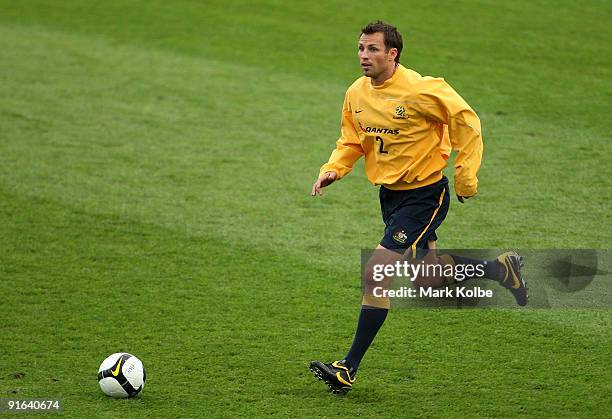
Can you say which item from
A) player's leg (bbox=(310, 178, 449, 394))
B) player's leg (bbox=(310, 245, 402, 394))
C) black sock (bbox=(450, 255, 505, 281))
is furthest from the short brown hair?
black sock (bbox=(450, 255, 505, 281))

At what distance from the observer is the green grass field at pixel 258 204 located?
6.01 metres

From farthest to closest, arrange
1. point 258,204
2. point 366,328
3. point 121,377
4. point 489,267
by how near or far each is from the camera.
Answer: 1. point 258,204
2. point 489,267
3. point 366,328
4. point 121,377

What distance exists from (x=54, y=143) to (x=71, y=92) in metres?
1.96

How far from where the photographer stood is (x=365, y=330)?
579 centimetres

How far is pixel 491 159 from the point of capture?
34.1 feet

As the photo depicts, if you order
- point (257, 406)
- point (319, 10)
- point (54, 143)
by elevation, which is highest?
point (319, 10)

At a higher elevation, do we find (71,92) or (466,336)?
Result: (71,92)

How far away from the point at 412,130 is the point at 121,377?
7.22 feet

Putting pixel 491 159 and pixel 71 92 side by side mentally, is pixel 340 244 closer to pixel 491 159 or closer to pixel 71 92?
pixel 491 159

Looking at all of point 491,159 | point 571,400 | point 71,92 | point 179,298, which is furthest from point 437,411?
point 71,92

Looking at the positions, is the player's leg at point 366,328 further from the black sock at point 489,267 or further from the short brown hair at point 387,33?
the short brown hair at point 387,33

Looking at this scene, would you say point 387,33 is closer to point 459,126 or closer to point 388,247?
point 459,126

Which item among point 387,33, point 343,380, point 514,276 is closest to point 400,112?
point 387,33

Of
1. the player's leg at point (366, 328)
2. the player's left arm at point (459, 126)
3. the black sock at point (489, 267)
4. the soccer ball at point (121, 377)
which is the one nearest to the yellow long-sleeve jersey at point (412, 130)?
the player's left arm at point (459, 126)
